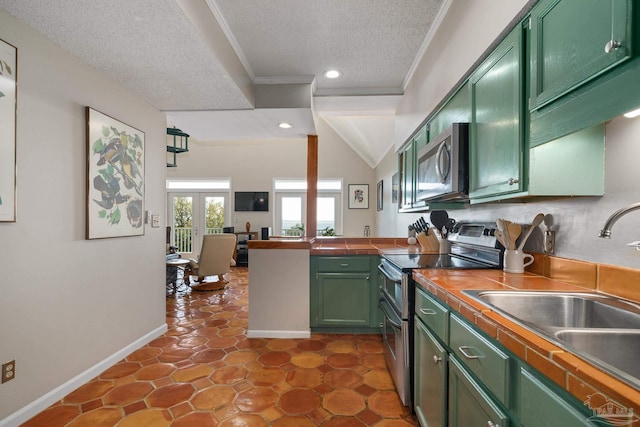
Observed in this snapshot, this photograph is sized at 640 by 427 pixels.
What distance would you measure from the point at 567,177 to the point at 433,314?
0.78 meters

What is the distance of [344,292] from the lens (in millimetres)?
2797

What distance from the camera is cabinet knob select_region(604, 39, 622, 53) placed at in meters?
0.71

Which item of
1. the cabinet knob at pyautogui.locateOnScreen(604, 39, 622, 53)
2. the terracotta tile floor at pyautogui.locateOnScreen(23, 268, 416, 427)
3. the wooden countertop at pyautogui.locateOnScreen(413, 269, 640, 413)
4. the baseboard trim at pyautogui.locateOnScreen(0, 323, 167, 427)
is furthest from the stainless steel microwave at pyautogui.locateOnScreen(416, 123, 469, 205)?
the baseboard trim at pyautogui.locateOnScreen(0, 323, 167, 427)

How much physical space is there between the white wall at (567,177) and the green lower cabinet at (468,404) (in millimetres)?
698

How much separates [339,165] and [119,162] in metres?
5.75

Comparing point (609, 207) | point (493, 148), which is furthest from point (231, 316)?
point (609, 207)

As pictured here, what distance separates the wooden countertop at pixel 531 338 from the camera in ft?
1.65

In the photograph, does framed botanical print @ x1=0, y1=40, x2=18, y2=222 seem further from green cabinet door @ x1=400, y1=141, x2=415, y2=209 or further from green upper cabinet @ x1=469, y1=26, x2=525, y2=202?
green cabinet door @ x1=400, y1=141, x2=415, y2=209

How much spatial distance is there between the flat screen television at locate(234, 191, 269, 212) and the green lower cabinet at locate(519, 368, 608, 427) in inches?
274

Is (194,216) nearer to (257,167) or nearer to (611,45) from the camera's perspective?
(257,167)

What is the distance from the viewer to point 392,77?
2.97 meters

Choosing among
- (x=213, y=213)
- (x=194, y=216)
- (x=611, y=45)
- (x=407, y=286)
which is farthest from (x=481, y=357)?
(x=194, y=216)

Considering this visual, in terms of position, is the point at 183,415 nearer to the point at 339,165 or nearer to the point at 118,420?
the point at 118,420

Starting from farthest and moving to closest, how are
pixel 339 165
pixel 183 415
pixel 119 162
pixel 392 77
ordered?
pixel 339 165
pixel 392 77
pixel 119 162
pixel 183 415
